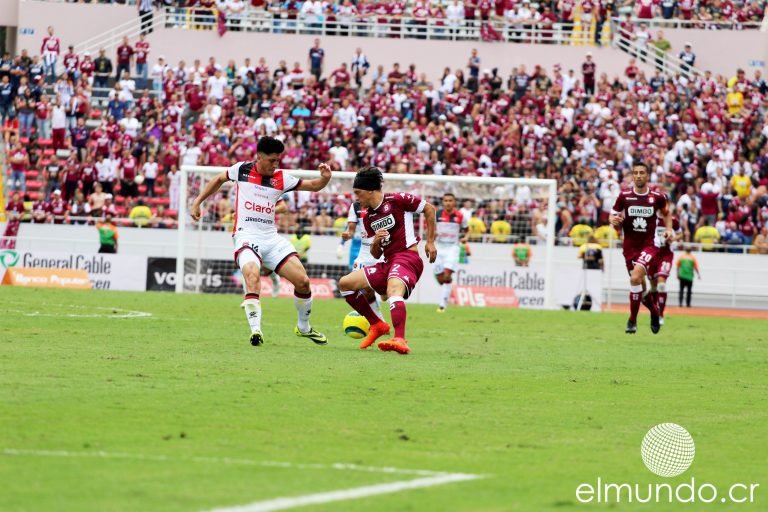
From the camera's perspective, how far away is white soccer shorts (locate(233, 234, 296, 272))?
1622cm

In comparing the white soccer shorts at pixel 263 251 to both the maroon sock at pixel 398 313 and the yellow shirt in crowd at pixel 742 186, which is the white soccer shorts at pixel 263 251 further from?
the yellow shirt in crowd at pixel 742 186

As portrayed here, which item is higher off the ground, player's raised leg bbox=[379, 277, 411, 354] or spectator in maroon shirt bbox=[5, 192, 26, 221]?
player's raised leg bbox=[379, 277, 411, 354]

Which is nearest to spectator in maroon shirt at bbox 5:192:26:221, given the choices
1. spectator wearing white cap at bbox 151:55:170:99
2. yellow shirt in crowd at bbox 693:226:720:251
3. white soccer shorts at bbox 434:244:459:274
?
spectator wearing white cap at bbox 151:55:170:99

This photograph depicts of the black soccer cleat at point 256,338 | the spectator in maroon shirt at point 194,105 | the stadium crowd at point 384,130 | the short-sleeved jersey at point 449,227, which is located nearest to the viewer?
the black soccer cleat at point 256,338

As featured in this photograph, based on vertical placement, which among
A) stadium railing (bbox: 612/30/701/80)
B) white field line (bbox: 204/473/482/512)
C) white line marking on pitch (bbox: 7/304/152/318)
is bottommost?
white line marking on pitch (bbox: 7/304/152/318)

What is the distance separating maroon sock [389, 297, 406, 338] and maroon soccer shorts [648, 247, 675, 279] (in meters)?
7.55

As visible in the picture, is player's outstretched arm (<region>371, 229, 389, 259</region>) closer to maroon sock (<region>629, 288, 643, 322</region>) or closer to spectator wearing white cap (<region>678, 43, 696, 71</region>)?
maroon sock (<region>629, 288, 643, 322</region>)

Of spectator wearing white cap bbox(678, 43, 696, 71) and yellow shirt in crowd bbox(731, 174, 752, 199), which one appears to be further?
spectator wearing white cap bbox(678, 43, 696, 71)

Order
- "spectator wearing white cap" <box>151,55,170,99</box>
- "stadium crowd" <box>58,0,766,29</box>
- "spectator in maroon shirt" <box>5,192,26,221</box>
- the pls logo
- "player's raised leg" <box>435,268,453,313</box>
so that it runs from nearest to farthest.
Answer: "player's raised leg" <box>435,268,453,313</box>
the pls logo
"spectator in maroon shirt" <box>5,192,26,221</box>
"spectator wearing white cap" <box>151,55,170,99</box>
"stadium crowd" <box>58,0,766,29</box>

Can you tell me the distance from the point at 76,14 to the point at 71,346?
3809cm

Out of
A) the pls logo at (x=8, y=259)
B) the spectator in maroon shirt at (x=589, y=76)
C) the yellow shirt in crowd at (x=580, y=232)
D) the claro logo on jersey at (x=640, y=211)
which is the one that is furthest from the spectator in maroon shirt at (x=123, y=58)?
the claro logo on jersey at (x=640, y=211)

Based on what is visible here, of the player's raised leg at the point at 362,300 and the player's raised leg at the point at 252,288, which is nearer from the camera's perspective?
the player's raised leg at the point at 252,288

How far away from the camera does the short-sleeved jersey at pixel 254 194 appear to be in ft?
53.5

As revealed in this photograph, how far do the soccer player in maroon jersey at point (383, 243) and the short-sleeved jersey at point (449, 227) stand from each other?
41.2 ft
